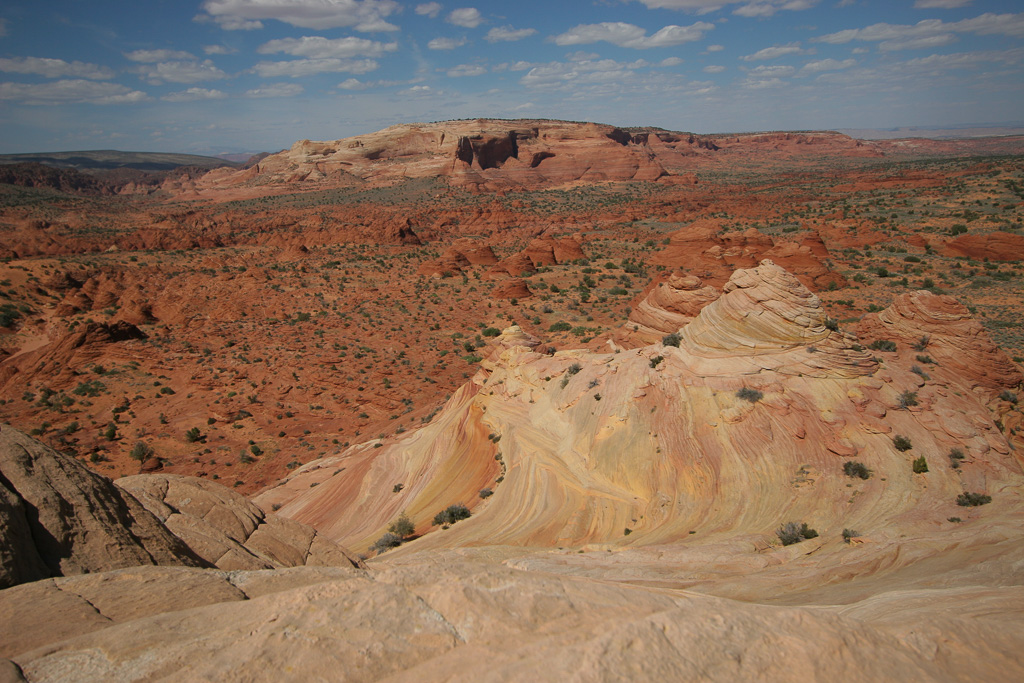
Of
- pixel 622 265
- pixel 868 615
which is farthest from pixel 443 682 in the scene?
pixel 622 265

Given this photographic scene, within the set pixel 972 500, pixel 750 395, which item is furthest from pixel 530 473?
pixel 972 500

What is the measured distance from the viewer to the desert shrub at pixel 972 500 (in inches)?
318

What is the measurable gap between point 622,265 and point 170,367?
1235 inches

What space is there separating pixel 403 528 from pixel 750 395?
26.6 feet

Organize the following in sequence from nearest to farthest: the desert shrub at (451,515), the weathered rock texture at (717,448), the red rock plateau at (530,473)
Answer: the red rock plateau at (530,473) → the weathered rock texture at (717,448) → the desert shrub at (451,515)

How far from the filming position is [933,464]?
914 centimetres

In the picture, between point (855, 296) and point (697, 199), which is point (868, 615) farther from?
point (697, 199)

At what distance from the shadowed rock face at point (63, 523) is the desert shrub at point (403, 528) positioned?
4860mm

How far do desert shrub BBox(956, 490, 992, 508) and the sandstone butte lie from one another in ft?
0.44

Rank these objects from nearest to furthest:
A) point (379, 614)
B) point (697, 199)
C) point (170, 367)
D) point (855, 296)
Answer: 1. point (379, 614)
2. point (170, 367)
3. point (855, 296)
4. point (697, 199)

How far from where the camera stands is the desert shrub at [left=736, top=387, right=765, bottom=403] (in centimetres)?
1049

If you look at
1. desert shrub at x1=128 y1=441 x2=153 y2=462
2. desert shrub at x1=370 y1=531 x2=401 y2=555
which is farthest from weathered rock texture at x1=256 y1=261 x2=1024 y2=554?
desert shrub at x1=128 y1=441 x2=153 y2=462

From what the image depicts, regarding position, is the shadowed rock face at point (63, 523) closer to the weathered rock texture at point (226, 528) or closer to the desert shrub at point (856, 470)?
the weathered rock texture at point (226, 528)

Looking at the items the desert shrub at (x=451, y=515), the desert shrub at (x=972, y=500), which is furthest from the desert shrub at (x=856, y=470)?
the desert shrub at (x=451, y=515)
